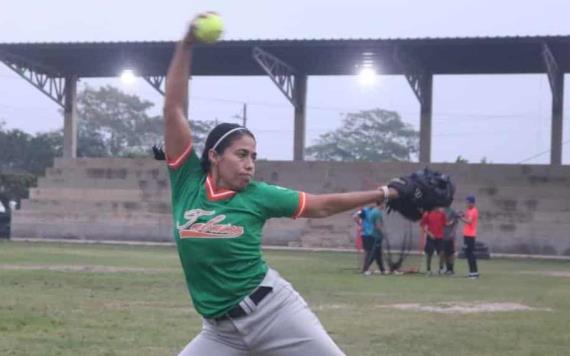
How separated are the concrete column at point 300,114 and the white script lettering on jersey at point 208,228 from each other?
45.0 m

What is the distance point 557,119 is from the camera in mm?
46906

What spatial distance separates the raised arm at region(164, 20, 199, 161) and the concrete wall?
3532 cm

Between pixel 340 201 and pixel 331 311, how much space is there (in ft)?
32.2

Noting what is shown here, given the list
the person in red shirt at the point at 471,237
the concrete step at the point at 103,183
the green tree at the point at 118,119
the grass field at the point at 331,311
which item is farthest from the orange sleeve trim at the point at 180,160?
the green tree at the point at 118,119

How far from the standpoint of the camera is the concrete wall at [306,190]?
137ft

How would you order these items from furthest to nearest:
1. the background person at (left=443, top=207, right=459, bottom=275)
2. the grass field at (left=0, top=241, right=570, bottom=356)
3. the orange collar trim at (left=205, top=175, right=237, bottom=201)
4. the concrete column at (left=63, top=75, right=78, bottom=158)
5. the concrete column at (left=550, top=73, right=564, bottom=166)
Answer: the concrete column at (left=63, top=75, right=78, bottom=158) < the concrete column at (left=550, top=73, right=564, bottom=166) < the background person at (left=443, top=207, right=459, bottom=275) < the grass field at (left=0, top=241, right=570, bottom=356) < the orange collar trim at (left=205, top=175, right=237, bottom=201)

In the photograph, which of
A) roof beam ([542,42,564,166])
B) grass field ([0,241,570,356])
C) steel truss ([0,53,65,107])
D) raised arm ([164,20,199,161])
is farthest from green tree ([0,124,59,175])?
raised arm ([164,20,199,161])

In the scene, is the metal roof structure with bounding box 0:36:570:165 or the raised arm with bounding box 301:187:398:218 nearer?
the raised arm with bounding box 301:187:398:218

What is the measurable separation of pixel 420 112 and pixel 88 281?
100 ft

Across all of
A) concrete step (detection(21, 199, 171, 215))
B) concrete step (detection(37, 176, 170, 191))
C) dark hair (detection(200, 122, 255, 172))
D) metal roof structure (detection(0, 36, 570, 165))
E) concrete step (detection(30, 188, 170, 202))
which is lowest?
concrete step (detection(21, 199, 171, 215))

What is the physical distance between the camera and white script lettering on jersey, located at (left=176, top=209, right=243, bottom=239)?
558 centimetres

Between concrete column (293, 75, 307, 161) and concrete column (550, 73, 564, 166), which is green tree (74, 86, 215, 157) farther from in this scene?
concrete column (550, 73, 564, 166)

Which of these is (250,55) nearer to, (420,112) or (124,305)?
(420,112)

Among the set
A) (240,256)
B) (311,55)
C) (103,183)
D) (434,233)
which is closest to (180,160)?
(240,256)
